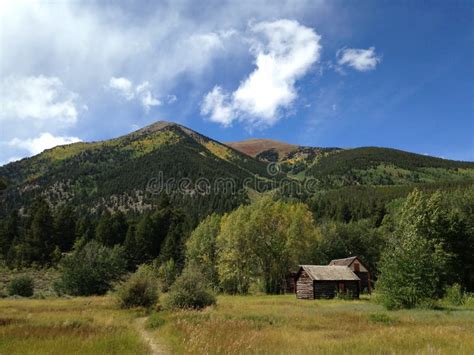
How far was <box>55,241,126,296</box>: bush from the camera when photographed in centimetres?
5819

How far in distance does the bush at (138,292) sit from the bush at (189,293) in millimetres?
2141

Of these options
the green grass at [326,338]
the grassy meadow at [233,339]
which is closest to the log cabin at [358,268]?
the green grass at [326,338]

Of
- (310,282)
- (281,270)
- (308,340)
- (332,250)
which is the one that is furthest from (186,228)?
(308,340)

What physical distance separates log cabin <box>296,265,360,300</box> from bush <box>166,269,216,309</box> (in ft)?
83.5

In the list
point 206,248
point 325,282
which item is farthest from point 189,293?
point 206,248

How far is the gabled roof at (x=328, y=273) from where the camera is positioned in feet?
187

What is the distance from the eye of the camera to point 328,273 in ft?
192

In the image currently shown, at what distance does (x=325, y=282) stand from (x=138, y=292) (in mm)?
31663

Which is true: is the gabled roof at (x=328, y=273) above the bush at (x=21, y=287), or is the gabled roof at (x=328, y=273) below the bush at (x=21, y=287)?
above

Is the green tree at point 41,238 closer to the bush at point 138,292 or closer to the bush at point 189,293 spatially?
the bush at point 138,292

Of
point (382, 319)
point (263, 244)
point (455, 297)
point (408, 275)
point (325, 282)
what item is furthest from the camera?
point (263, 244)

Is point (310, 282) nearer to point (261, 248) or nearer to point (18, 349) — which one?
point (261, 248)

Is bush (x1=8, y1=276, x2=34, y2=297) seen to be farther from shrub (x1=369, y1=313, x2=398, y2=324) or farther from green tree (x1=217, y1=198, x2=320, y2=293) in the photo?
shrub (x1=369, y1=313, x2=398, y2=324)

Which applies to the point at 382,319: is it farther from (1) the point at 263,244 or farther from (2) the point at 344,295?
(1) the point at 263,244
